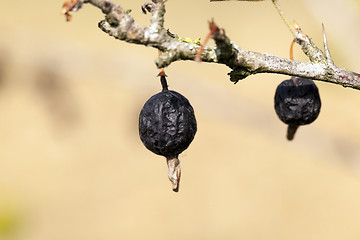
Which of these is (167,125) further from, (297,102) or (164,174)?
(164,174)

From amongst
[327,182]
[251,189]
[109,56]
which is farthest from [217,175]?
[109,56]

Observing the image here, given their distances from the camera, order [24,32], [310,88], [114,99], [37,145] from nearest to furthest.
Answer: [310,88], [24,32], [37,145], [114,99]

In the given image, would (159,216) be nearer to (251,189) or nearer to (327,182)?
(251,189)

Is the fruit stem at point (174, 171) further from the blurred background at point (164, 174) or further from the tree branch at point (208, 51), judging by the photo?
the blurred background at point (164, 174)

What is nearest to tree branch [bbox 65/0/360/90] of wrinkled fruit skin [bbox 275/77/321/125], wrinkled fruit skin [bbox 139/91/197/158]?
wrinkled fruit skin [bbox 139/91/197/158]

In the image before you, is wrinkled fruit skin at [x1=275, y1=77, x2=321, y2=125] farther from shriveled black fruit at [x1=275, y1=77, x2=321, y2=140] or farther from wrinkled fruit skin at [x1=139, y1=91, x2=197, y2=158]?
wrinkled fruit skin at [x1=139, y1=91, x2=197, y2=158]

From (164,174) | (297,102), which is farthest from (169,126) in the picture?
(164,174)
